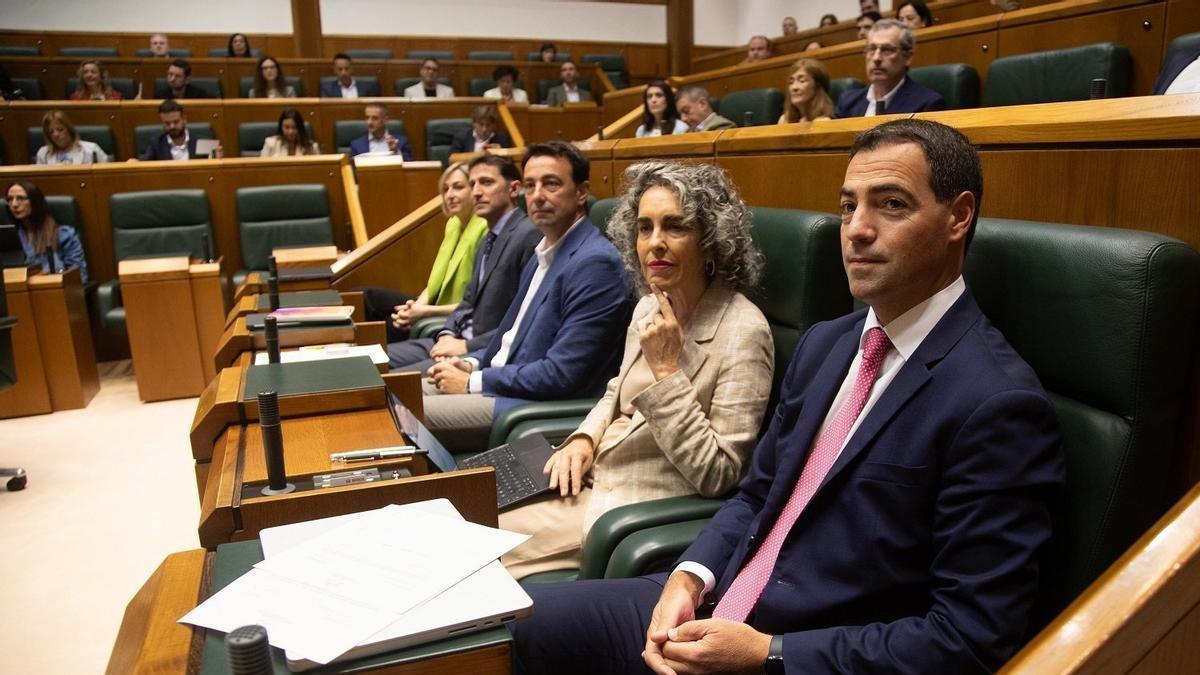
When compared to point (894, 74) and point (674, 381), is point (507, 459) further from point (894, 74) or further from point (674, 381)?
point (894, 74)

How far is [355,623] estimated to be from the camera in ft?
2.34

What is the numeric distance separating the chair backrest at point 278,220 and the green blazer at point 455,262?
1467 millimetres

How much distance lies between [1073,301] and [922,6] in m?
4.12

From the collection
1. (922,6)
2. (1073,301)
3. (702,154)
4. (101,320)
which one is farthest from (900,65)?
(101,320)

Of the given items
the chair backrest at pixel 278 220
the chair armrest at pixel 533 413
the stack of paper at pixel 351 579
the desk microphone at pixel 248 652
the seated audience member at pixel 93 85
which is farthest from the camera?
the seated audience member at pixel 93 85

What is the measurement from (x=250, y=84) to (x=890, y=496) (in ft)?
22.7

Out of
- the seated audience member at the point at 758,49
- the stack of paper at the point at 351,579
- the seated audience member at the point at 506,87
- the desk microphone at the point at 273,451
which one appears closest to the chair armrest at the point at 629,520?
the stack of paper at the point at 351,579

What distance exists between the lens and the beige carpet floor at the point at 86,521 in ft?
6.05

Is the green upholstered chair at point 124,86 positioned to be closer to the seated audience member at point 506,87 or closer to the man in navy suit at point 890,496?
the seated audience member at point 506,87

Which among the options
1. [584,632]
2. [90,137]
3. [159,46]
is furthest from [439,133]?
[584,632]

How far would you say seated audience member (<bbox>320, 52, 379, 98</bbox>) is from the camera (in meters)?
6.45

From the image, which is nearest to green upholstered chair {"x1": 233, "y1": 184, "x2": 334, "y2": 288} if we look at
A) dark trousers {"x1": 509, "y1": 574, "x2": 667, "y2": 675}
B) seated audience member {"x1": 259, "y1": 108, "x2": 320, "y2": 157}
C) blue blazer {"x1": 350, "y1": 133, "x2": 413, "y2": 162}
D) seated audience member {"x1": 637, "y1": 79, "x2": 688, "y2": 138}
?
seated audience member {"x1": 259, "y1": 108, "x2": 320, "y2": 157}

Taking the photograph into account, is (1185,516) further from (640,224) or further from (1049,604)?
(640,224)

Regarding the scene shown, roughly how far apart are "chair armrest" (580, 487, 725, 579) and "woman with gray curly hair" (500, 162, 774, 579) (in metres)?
0.03
